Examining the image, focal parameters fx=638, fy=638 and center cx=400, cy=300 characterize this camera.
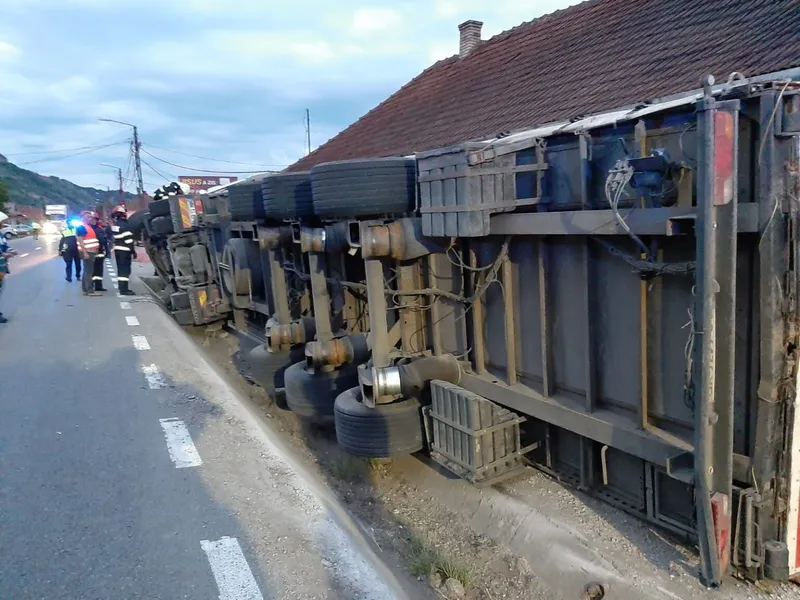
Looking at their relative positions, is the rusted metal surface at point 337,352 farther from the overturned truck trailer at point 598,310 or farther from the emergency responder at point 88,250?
the emergency responder at point 88,250

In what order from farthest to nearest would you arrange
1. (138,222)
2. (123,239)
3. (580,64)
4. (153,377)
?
(138,222), (123,239), (580,64), (153,377)

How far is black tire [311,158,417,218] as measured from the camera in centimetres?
461

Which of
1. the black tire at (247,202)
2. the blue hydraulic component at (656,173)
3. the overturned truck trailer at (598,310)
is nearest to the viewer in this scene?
the overturned truck trailer at (598,310)

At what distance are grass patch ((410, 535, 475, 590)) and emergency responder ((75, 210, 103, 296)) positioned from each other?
1040 centimetres

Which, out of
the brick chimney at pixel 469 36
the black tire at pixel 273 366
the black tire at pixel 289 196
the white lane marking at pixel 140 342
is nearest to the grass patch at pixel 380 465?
the black tire at pixel 273 366

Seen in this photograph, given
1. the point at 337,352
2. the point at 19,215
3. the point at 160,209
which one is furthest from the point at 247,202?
the point at 19,215

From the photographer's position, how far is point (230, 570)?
320 cm

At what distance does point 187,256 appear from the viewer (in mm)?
10328

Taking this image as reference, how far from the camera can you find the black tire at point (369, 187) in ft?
15.1

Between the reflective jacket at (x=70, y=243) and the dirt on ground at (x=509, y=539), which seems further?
the reflective jacket at (x=70, y=243)

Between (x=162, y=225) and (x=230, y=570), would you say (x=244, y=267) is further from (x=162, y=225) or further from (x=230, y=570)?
(x=230, y=570)

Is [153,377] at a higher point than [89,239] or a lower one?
lower

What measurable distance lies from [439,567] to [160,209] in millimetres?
9411

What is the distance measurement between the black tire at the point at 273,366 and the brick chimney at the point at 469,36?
840 cm
